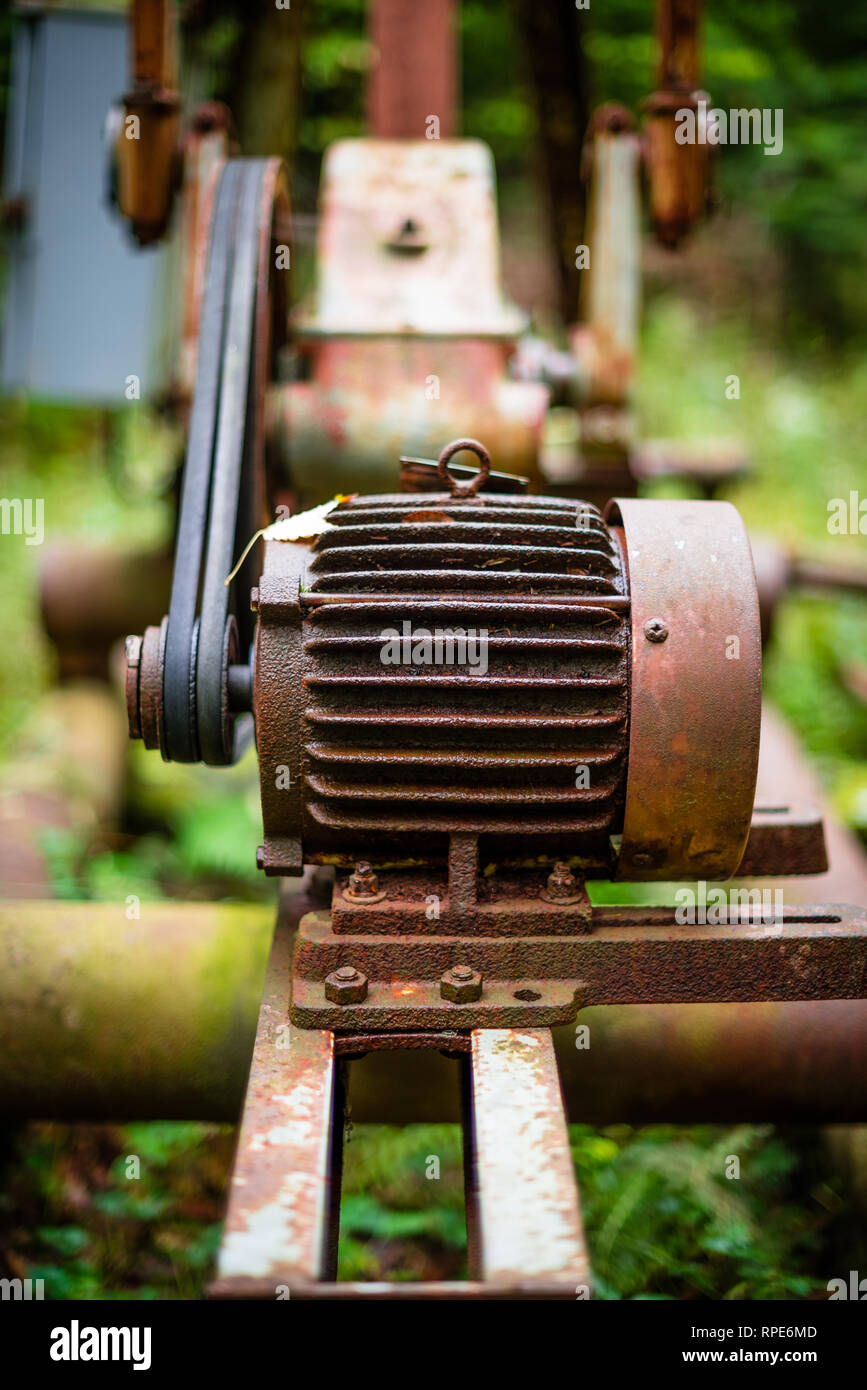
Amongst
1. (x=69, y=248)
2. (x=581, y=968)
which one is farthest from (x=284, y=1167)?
(x=69, y=248)

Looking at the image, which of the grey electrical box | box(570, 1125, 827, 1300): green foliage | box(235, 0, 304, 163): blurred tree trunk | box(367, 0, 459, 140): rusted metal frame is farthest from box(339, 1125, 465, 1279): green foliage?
the grey electrical box

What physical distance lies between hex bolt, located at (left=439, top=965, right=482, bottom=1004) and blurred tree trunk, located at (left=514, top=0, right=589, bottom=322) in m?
3.50

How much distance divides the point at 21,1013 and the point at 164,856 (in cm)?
205

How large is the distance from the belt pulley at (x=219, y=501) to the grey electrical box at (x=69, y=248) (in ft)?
10.2

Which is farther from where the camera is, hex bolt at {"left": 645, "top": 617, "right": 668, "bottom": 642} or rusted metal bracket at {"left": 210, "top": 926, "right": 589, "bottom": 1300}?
hex bolt at {"left": 645, "top": 617, "right": 668, "bottom": 642}

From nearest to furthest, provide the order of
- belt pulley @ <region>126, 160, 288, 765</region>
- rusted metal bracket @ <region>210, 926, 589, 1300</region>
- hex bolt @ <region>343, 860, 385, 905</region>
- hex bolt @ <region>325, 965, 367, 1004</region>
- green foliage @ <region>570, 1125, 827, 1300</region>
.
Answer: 1. rusted metal bracket @ <region>210, 926, 589, 1300</region>
2. hex bolt @ <region>325, 965, 367, 1004</region>
3. hex bolt @ <region>343, 860, 385, 905</region>
4. belt pulley @ <region>126, 160, 288, 765</region>
5. green foliage @ <region>570, 1125, 827, 1300</region>

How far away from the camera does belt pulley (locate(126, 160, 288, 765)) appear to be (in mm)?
1627

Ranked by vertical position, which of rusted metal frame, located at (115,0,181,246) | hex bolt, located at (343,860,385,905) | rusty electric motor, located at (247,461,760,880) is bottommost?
hex bolt, located at (343,860,385,905)

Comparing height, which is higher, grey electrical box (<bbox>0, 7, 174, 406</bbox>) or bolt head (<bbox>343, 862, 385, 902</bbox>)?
grey electrical box (<bbox>0, 7, 174, 406</bbox>)

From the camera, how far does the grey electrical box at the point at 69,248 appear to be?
5.21 m

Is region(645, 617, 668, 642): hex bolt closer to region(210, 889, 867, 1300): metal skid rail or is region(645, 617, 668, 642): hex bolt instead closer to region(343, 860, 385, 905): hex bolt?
region(210, 889, 867, 1300): metal skid rail
